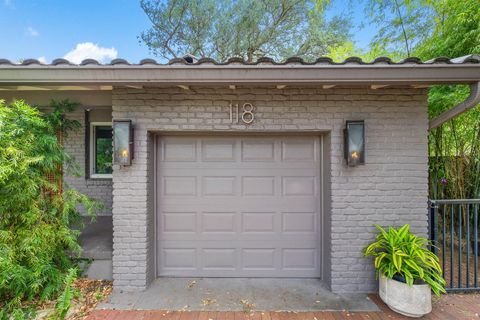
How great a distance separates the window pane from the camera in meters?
5.90

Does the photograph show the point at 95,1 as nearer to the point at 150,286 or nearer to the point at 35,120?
the point at 35,120

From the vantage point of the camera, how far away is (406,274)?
2883 mm

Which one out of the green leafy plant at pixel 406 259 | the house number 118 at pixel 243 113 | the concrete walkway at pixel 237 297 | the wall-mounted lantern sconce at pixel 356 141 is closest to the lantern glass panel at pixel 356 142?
the wall-mounted lantern sconce at pixel 356 141

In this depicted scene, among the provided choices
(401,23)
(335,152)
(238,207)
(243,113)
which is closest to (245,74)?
(243,113)

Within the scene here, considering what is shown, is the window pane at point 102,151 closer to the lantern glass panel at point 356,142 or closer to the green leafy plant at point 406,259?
the lantern glass panel at point 356,142

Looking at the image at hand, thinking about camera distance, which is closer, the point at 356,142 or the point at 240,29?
the point at 356,142

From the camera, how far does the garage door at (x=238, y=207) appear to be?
150 inches

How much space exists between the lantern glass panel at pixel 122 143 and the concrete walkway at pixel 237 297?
1.71m

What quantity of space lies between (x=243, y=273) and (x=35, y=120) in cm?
330

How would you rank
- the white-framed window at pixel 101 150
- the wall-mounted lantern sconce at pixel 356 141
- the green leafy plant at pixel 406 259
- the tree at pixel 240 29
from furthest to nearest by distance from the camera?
1. the tree at pixel 240 29
2. the white-framed window at pixel 101 150
3. the wall-mounted lantern sconce at pixel 356 141
4. the green leafy plant at pixel 406 259

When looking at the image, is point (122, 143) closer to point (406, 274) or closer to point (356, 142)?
point (356, 142)

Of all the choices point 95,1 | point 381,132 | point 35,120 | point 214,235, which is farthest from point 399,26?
point 95,1

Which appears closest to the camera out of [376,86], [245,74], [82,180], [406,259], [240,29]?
[245,74]

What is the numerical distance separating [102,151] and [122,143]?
9.96 ft
